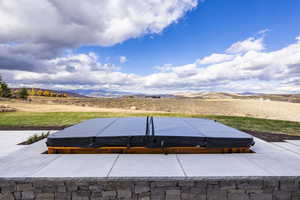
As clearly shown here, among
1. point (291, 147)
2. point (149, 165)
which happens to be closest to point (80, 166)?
point (149, 165)

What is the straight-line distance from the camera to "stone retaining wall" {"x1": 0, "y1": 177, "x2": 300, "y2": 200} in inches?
94.5

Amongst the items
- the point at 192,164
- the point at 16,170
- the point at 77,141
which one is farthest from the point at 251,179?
the point at 16,170

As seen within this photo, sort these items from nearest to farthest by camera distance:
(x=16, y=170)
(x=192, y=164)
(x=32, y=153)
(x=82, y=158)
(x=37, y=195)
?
(x=37, y=195) < (x=16, y=170) < (x=192, y=164) < (x=82, y=158) < (x=32, y=153)

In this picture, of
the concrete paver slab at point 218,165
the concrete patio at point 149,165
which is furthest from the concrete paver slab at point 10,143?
the concrete paver slab at point 218,165

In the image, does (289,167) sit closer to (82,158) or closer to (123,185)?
(123,185)

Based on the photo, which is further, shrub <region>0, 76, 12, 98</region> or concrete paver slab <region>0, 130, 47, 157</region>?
shrub <region>0, 76, 12, 98</region>

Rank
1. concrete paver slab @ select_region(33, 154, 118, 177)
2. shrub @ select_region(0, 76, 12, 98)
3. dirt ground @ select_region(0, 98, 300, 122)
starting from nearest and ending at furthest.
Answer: concrete paver slab @ select_region(33, 154, 118, 177) < dirt ground @ select_region(0, 98, 300, 122) < shrub @ select_region(0, 76, 12, 98)

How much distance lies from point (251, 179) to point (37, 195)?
128 inches

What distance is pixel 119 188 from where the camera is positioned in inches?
94.9

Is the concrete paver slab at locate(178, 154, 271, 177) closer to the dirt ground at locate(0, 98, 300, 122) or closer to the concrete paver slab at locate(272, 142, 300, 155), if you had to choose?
the concrete paver slab at locate(272, 142, 300, 155)

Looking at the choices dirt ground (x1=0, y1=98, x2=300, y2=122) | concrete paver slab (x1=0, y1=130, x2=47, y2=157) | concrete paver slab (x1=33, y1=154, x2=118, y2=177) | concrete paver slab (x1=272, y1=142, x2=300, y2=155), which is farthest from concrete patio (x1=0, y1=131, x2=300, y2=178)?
dirt ground (x1=0, y1=98, x2=300, y2=122)

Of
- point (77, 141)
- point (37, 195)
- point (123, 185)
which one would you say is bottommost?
point (37, 195)

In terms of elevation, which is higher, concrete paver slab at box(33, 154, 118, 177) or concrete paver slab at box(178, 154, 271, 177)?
concrete paver slab at box(178, 154, 271, 177)

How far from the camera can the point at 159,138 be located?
3307mm
